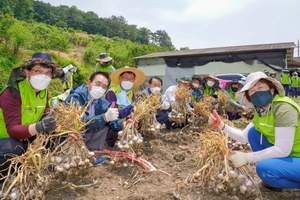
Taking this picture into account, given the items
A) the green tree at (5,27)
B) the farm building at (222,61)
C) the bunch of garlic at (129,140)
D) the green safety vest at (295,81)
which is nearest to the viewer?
the bunch of garlic at (129,140)

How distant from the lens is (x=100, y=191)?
79.0 inches

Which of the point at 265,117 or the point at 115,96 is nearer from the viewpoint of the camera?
the point at 265,117

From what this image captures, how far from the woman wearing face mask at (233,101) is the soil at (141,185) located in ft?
8.86

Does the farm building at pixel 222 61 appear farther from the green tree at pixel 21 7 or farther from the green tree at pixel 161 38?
the green tree at pixel 161 38

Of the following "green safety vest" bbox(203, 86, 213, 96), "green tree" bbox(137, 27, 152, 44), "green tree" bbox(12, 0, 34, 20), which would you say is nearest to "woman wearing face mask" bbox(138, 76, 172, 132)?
"green safety vest" bbox(203, 86, 213, 96)

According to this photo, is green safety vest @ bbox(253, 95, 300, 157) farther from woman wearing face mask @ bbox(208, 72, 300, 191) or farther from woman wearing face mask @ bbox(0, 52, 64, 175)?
woman wearing face mask @ bbox(0, 52, 64, 175)

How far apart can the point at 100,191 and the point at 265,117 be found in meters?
1.67

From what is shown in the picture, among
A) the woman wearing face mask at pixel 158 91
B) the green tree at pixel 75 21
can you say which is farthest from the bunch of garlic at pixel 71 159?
the green tree at pixel 75 21

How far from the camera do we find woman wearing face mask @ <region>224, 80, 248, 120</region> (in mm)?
5102

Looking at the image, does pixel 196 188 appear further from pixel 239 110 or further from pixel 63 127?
pixel 239 110

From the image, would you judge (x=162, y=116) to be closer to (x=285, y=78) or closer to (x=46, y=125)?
(x=46, y=125)

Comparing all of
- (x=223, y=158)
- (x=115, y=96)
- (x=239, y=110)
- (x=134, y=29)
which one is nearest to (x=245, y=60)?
(x=239, y=110)

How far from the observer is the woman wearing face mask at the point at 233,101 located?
16.7 ft

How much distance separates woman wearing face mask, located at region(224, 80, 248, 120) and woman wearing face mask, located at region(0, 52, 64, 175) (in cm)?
402
